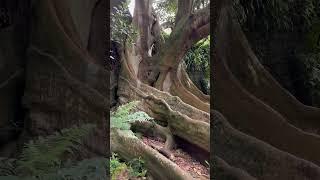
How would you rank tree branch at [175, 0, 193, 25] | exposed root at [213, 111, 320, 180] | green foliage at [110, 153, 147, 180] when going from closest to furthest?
exposed root at [213, 111, 320, 180], green foliage at [110, 153, 147, 180], tree branch at [175, 0, 193, 25]

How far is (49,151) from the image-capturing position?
7.79 ft

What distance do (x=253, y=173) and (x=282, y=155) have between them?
232mm

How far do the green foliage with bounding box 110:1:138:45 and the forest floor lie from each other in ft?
5.78

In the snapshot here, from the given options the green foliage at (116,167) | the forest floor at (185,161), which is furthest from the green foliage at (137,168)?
the forest floor at (185,161)

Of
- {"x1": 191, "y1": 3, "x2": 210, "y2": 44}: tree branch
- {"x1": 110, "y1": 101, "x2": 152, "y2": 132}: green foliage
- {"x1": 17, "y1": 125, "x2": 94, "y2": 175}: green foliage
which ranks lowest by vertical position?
{"x1": 110, "y1": 101, "x2": 152, "y2": 132}: green foliage

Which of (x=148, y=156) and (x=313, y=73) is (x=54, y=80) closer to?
(x=313, y=73)

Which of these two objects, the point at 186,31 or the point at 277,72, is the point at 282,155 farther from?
the point at 186,31

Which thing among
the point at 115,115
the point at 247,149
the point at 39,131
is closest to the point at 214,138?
the point at 247,149

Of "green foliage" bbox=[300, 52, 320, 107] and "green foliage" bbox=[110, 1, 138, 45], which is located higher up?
"green foliage" bbox=[110, 1, 138, 45]

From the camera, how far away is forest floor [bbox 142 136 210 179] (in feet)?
18.1

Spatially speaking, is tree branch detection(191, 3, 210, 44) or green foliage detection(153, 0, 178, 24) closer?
tree branch detection(191, 3, 210, 44)

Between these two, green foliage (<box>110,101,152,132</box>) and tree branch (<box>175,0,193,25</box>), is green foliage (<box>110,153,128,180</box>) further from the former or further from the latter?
tree branch (<box>175,0,193,25</box>)

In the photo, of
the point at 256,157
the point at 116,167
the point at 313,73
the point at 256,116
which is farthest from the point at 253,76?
the point at 116,167

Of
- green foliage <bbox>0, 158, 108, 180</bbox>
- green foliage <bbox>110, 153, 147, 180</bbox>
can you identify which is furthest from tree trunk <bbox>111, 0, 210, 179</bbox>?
green foliage <bbox>0, 158, 108, 180</bbox>
